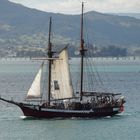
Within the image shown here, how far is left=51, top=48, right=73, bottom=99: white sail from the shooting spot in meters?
98.4

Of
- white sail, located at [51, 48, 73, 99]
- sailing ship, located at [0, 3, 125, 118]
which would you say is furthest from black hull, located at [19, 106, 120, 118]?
white sail, located at [51, 48, 73, 99]

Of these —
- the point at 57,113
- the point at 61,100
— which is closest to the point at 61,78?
the point at 61,100

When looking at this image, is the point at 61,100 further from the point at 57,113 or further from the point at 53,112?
the point at 53,112

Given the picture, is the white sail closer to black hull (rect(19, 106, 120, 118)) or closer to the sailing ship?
the sailing ship

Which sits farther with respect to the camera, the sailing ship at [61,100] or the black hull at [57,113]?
the sailing ship at [61,100]

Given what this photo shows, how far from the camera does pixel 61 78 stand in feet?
324

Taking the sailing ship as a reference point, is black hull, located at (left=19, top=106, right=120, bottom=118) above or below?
below

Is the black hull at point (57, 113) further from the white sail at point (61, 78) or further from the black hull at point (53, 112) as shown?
the white sail at point (61, 78)

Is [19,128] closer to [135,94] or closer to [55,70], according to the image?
[55,70]

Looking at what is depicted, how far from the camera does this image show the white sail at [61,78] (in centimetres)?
9838

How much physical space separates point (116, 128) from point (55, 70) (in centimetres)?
1438

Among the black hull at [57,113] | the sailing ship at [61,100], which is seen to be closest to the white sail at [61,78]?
the sailing ship at [61,100]

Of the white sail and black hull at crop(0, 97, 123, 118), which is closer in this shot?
black hull at crop(0, 97, 123, 118)

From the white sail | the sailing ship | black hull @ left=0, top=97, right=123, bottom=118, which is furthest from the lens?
the white sail
